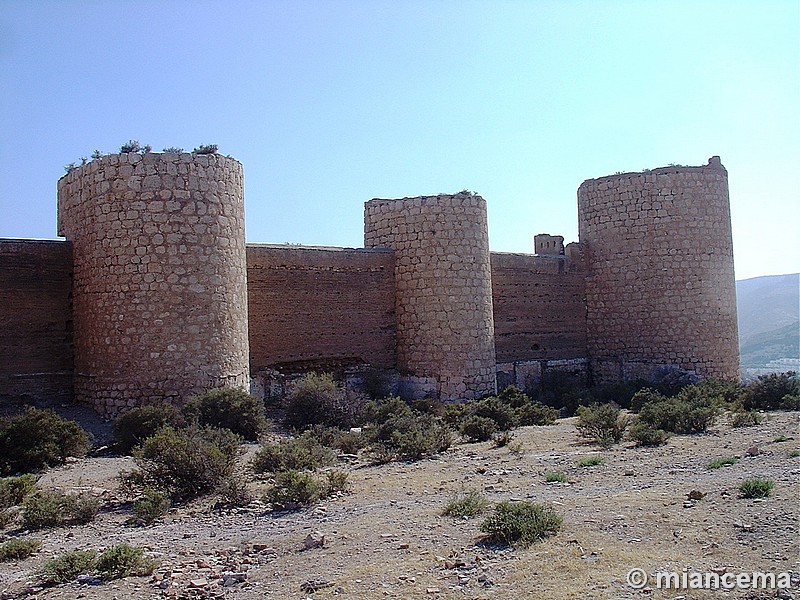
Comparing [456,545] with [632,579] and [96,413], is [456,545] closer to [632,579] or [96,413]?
[632,579]

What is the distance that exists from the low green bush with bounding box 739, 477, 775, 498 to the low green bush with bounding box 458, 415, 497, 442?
5354 millimetres

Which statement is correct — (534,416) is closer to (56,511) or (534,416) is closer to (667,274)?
(667,274)

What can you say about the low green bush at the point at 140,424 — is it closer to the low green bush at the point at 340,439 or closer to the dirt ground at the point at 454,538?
the dirt ground at the point at 454,538

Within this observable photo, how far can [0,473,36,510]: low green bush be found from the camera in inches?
321

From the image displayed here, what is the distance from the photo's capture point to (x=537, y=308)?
19062 millimetres

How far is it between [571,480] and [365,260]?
8497 mm

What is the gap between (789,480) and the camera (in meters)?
7.86

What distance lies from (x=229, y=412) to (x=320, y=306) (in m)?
4.07

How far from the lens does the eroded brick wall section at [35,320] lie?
1255 cm

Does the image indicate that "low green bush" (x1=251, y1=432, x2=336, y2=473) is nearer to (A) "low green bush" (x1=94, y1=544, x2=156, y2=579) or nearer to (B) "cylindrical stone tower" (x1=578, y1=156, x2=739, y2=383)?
(A) "low green bush" (x1=94, y1=544, x2=156, y2=579)

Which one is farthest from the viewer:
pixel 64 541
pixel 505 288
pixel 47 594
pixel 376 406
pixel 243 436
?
pixel 505 288

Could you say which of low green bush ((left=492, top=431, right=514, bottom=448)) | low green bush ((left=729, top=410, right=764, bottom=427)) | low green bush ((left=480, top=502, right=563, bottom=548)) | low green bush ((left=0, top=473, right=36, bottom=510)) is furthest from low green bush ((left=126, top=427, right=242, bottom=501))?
low green bush ((left=729, top=410, right=764, bottom=427))

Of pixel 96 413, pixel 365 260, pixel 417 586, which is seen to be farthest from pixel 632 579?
pixel 365 260

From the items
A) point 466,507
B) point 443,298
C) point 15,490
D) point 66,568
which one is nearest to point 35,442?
point 15,490
